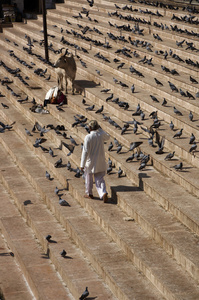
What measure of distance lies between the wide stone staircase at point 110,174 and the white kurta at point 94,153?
0.66 m

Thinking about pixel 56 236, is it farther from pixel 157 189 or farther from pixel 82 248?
pixel 157 189

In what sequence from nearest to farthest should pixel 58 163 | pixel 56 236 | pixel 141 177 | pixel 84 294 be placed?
pixel 84 294 → pixel 56 236 → pixel 141 177 → pixel 58 163

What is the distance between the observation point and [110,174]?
498 inches

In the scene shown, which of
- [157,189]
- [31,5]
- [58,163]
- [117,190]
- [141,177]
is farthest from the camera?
[31,5]

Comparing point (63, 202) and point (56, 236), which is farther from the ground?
point (63, 202)

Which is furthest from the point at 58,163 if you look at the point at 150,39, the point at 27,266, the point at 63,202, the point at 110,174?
the point at 150,39

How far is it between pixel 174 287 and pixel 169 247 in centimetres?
99

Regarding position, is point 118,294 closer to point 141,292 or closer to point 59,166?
point 141,292

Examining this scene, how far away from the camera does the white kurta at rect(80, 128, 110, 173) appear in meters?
11.3

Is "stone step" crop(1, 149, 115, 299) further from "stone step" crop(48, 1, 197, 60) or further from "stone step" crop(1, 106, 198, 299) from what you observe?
"stone step" crop(48, 1, 197, 60)

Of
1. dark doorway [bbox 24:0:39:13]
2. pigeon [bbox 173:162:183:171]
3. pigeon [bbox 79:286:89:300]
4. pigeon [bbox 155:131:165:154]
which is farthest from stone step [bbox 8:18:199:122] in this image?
dark doorway [bbox 24:0:39:13]

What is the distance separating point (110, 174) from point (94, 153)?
1.41 metres

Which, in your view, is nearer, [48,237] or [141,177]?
[48,237]

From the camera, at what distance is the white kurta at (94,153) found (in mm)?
11266
